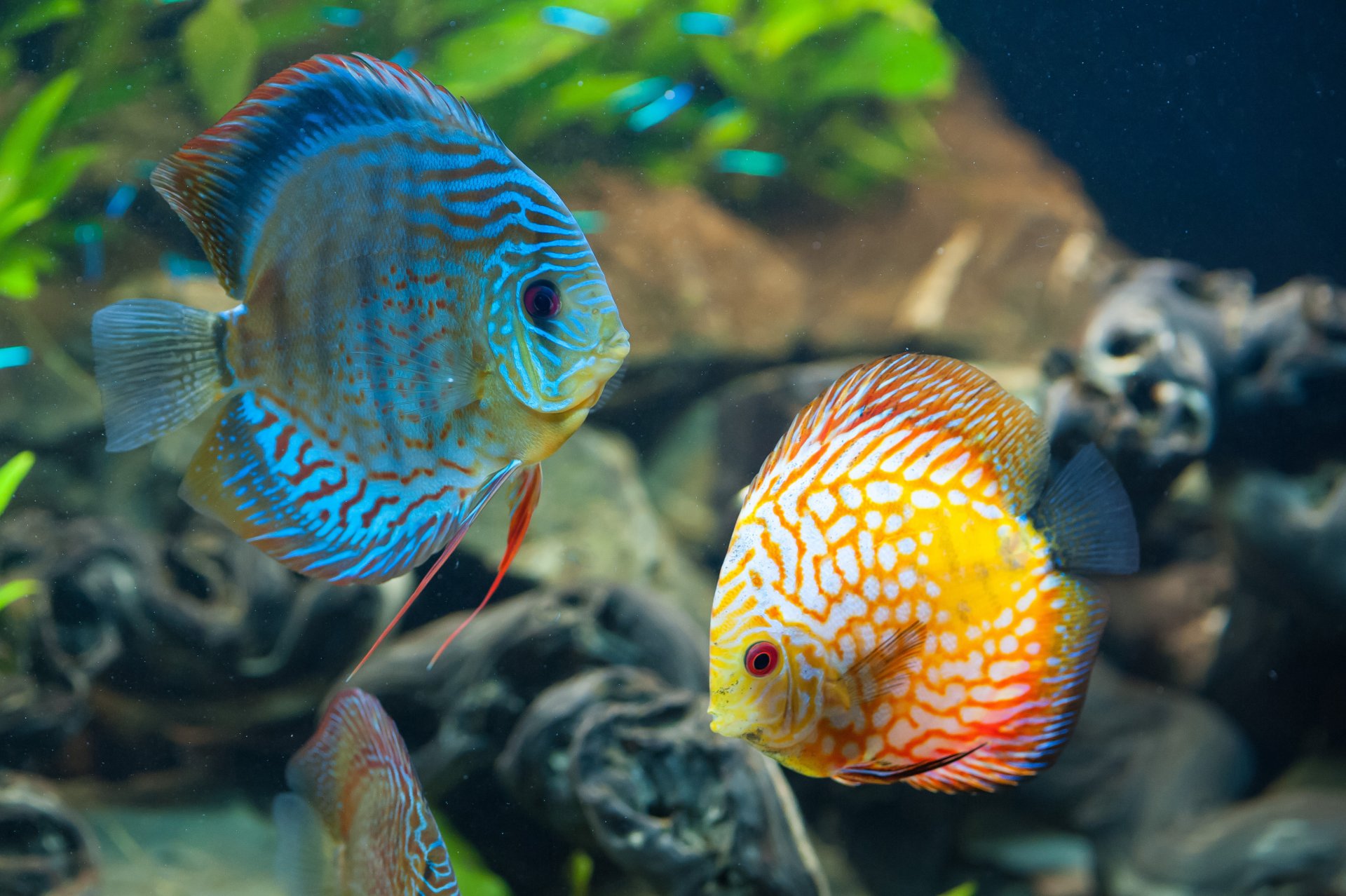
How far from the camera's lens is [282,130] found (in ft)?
3.00

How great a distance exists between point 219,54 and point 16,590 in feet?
5.35

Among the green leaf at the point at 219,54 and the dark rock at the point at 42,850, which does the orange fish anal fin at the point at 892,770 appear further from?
the green leaf at the point at 219,54

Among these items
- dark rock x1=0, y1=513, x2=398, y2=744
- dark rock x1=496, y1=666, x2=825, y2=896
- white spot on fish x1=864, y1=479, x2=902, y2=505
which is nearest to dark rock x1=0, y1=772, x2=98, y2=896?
dark rock x1=0, y1=513, x2=398, y2=744

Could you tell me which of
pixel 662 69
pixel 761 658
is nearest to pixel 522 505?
pixel 761 658

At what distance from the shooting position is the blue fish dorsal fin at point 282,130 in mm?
887

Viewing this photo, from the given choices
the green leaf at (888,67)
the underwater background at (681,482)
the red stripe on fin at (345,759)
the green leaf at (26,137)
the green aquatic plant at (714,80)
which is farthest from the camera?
the green leaf at (888,67)

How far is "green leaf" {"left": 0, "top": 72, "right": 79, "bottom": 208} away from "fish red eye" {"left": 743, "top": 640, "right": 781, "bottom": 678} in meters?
3.11

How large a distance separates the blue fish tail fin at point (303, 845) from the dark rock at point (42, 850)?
138cm

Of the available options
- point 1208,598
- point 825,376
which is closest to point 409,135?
point 825,376

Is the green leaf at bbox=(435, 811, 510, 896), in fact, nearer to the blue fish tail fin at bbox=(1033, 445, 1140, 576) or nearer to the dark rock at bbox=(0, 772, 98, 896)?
the dark rock at bbox=(0, 772, 98, 896)

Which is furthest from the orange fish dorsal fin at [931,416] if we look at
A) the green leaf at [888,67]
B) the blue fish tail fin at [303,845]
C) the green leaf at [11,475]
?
the green leaf at [888,67]

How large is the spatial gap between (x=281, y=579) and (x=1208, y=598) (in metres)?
3.19

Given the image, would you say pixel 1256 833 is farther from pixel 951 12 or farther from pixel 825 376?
pixel 951 12

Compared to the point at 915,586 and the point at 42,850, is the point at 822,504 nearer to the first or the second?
the point at 915,586
